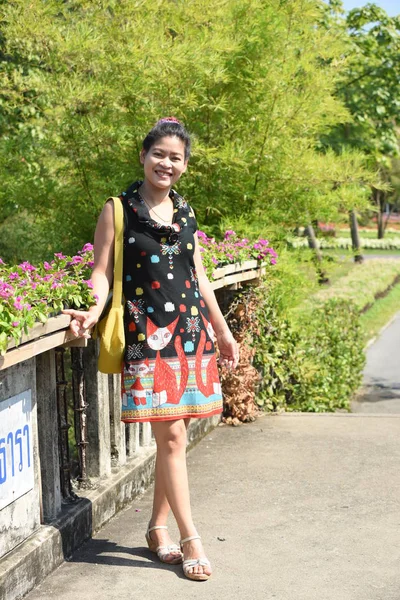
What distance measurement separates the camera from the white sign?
375 cm

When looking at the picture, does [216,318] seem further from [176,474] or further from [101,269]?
[176,474]

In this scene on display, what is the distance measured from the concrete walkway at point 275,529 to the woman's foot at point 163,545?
46 millimetres

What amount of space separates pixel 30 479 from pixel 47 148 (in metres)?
5.30

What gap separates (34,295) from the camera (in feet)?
12.7

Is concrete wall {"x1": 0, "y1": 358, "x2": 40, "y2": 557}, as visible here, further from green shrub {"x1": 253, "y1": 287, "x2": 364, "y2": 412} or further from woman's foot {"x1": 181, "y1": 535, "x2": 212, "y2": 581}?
green shrub {"x1": 253, "y1": 287, "x2": 364, "y2": 412}

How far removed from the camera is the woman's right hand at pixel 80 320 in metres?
4.01

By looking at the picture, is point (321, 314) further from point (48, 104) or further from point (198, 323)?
point (198, 323)

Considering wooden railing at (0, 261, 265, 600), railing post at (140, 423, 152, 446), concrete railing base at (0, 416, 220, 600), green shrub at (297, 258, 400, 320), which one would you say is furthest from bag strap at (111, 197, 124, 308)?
green shrub at (297, 258, 400, 320)

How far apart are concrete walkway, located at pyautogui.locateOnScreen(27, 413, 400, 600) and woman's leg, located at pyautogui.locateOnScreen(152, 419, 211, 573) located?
19 cm

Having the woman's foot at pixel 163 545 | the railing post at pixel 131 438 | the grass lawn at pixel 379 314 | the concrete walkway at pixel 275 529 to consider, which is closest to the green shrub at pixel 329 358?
the concrete walkway at pixel 275 529

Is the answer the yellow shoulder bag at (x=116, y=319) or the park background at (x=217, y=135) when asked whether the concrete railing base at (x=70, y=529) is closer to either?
the yellow shoulder bag at (x=116, y=319)

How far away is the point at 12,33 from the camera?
8.49 metres

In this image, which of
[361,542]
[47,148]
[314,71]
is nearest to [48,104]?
[47,148]

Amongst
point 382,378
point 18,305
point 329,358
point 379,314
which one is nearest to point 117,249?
point 18,305
